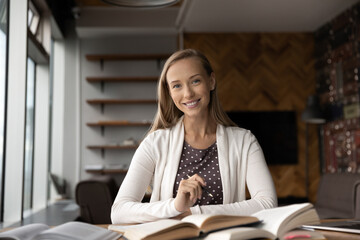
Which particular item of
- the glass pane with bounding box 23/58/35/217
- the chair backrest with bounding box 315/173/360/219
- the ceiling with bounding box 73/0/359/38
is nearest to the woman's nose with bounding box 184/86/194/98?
the chair backrest with bounding box 315/173/360/219

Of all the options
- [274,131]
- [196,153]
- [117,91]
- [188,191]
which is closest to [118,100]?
[117,91]

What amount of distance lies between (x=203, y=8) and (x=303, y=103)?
2.36m

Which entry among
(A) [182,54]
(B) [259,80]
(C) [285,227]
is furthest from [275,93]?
(C) [285,227]

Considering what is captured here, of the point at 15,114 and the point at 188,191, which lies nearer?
the point at 188,191

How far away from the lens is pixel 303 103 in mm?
6699

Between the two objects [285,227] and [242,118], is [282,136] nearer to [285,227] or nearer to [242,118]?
[242,118]

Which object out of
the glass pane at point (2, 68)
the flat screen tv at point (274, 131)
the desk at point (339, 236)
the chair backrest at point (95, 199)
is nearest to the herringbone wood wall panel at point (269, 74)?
the flat screen tv at point (274, 131)

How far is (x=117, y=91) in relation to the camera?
658 cm

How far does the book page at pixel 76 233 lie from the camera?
99 cm

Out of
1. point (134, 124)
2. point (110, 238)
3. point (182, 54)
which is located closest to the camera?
point (110, 238)

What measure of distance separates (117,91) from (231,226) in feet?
18.7

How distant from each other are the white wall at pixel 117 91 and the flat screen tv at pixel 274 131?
142 centimetres

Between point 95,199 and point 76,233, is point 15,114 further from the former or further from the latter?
point 76,233

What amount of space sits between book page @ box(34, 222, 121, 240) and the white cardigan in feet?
1.23
